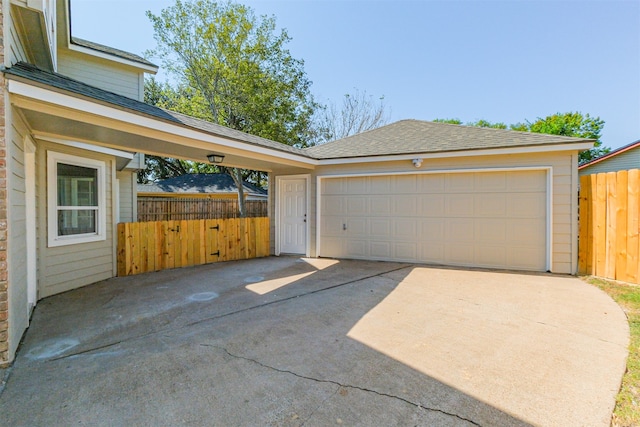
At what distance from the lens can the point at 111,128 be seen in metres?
4.04

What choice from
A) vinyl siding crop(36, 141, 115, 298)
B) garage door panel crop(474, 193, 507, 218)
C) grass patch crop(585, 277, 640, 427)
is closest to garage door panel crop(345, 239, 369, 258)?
garage door panel crop(474, 193, 507, 218)

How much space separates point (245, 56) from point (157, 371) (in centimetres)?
1428

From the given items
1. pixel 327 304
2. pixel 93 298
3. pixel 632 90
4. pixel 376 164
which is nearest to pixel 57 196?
pixel 93 298

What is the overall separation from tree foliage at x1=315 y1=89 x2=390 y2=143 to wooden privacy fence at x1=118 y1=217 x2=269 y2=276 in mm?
12692

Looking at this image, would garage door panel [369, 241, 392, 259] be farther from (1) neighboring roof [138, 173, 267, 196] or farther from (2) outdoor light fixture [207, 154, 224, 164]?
(1) neighboring roof [138, 173, 267, 196]

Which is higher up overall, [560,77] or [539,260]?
[560,77]

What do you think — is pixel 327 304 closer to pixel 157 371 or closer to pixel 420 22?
pixel 157 371

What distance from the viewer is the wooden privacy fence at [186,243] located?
6.28 metres

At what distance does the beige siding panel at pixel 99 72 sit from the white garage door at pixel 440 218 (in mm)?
6876

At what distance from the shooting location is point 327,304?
426 cm

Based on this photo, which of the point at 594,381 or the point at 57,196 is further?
the point at 57,196

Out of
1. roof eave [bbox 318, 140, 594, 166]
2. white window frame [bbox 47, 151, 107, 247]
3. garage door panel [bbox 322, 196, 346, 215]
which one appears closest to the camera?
white window frame [bbox 47, 151, 107, 247]

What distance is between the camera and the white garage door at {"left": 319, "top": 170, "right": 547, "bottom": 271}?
6.38 meters

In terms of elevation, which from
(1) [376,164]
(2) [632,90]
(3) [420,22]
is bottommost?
(1) [376,164]
